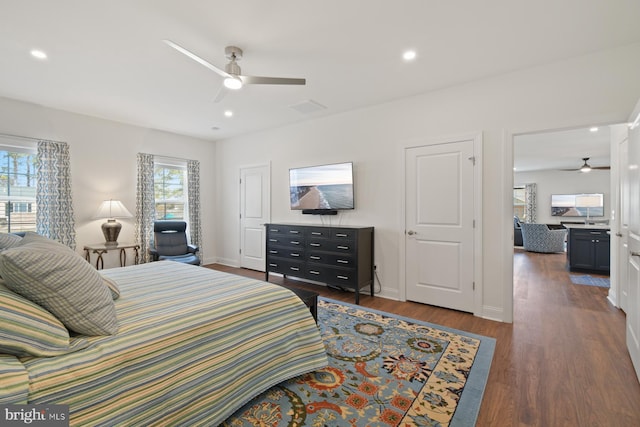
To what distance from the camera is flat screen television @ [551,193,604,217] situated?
8664mm

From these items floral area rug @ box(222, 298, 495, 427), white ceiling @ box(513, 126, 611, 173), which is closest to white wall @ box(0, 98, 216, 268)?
floral area rug @ box(222, 298, 495, 427)

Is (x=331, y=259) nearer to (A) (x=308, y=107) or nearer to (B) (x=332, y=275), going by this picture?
(B) (x=332, y=275)

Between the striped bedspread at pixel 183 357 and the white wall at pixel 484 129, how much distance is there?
220cm

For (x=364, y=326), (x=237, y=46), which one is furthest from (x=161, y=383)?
(x=237, y=46)

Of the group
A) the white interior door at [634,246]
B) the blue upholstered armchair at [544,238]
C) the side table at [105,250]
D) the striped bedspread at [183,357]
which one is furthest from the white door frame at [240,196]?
the blue upholstered armchair at [544,238]

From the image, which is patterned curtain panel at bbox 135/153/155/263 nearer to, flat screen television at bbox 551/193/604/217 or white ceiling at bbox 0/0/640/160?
white ceiling at bbox 0/0/640/160

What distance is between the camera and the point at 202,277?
7.52 feet

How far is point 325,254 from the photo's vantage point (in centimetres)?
385

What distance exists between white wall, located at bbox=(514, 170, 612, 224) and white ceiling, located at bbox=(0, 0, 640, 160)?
28.9 feet

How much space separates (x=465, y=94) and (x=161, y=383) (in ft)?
12.2

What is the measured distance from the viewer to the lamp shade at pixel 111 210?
4266 mm

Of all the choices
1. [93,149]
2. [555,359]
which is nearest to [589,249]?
[555,359]

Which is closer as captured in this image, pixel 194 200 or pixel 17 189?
pixel 17 189

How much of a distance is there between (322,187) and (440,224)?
1.76 m
